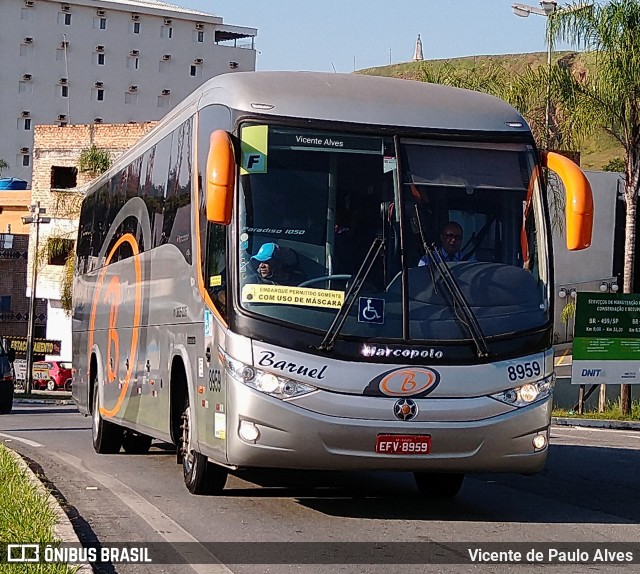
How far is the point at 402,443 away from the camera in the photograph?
9.63m

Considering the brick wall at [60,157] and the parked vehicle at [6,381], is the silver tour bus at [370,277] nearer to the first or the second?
the parked vehicle at [6,381]

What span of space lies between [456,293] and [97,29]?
390 feet

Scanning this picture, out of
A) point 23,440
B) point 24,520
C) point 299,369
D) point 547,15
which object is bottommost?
point 23,440

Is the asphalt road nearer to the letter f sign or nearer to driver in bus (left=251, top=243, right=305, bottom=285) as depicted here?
driver in bus (left=251, top=243, right=305, bottom=285)

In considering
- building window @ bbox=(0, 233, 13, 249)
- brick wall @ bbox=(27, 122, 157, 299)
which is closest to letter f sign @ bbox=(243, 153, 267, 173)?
brick wall @ bbox=(27, 122, 157, 299)

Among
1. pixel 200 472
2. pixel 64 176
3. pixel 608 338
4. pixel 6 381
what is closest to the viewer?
pixel 200 472

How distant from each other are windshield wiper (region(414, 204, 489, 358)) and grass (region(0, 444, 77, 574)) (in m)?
3.35

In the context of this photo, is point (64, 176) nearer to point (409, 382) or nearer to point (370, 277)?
point (370, 277)

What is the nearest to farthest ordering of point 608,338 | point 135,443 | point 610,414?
point 135,443 → point 608,338 → point 610,414

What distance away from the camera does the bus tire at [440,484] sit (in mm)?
11898

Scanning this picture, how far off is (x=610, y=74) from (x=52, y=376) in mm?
38169

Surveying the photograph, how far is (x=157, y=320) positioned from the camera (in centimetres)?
1296

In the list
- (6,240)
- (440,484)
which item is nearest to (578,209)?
(440,484)

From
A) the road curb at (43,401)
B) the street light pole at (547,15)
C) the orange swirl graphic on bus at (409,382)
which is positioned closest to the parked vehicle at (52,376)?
the road curb at (43,401)
